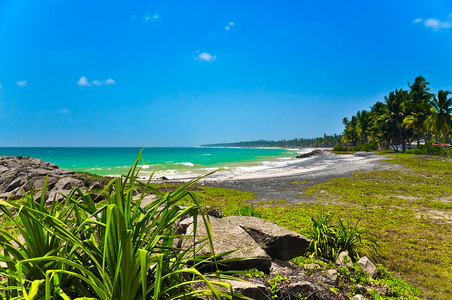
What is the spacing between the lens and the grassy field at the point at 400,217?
4742mm

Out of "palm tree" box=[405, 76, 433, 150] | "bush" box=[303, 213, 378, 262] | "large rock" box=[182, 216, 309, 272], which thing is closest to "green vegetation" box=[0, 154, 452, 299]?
"bush" box=[303, 213, 378, 262]

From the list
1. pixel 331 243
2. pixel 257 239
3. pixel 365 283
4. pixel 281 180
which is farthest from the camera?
pixel 281 180

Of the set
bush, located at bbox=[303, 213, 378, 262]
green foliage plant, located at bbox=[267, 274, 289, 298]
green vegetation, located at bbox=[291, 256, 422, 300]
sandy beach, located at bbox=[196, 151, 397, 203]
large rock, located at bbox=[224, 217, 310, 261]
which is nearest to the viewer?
green foliage plant, located at bbox=[267, 274, 289, 298]

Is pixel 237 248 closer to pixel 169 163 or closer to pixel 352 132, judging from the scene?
pixel 169 163

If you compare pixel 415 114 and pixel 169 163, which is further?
pixel 169 163

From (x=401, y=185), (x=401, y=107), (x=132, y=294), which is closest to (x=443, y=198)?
(x=401, y=185)

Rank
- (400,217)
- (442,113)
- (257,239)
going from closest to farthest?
(257,239)
(400,217)
(442,113)

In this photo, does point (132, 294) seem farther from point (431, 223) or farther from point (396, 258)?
point (431, 223)

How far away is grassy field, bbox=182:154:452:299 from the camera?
4.74m

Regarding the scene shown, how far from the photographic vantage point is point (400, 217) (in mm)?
8008

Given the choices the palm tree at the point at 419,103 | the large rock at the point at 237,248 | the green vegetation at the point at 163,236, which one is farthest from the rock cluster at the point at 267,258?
the palm tree at the point at 419,103

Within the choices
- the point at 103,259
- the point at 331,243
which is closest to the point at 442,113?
the point at 331,243

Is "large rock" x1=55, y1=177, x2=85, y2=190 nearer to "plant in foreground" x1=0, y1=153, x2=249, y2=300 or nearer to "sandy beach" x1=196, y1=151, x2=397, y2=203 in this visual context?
"sandy beach" x1=196, y1=151, x2=397, y2=203

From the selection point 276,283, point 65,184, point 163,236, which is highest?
point 163,236
